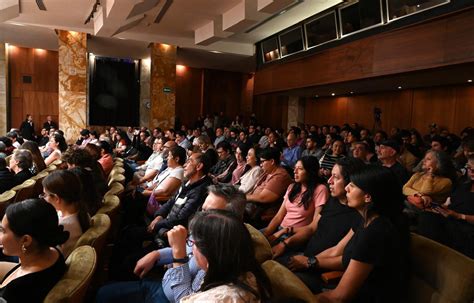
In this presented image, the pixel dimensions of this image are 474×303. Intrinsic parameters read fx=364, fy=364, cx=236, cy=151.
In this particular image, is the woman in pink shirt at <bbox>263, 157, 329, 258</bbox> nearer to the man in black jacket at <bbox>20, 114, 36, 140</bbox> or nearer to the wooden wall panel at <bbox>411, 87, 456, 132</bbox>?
the wooden wall panel at <bbox>411, 87, 456, 132</bbox>

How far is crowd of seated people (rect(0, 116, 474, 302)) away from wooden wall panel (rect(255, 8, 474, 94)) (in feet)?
4.80

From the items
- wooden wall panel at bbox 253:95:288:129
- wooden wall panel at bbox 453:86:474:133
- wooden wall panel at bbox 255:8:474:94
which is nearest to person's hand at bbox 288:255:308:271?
wooden wall panel at bbox 255:8:474:94

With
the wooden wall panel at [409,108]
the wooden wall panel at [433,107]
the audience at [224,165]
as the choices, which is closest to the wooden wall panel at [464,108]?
the wooden wall panel at [409,108]

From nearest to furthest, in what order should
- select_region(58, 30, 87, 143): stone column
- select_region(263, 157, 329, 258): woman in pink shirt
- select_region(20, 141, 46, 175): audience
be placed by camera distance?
select_region(263, 157, 329, 258): woman in pink shirt, select_region(20, 141, 46, 175): audience, select_region(58, 30, 87, 143): stone column

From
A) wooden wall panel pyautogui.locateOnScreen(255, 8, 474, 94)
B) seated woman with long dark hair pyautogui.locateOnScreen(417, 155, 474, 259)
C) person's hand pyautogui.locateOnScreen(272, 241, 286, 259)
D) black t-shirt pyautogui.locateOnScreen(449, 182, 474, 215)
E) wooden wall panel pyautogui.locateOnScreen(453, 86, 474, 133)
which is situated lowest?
person's hand pyautogui.locateOnScreen(272, 241, 286, 259)

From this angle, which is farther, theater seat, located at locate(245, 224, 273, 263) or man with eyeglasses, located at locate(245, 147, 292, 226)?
man with eyeglasses, located at locate(245, 147, 292, 226)

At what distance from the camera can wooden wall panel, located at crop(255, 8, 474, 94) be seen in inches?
210

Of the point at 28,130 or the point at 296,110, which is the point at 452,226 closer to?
the point at 296,110

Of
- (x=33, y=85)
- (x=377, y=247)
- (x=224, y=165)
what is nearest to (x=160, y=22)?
(x=224, y=165)

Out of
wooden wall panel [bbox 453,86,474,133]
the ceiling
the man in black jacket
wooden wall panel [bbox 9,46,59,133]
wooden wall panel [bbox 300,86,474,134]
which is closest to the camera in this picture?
the ceiling

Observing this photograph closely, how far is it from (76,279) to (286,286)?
2.78 ft

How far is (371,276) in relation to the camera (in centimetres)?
166

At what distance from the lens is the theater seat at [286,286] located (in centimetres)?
137

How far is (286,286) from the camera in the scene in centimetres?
143
